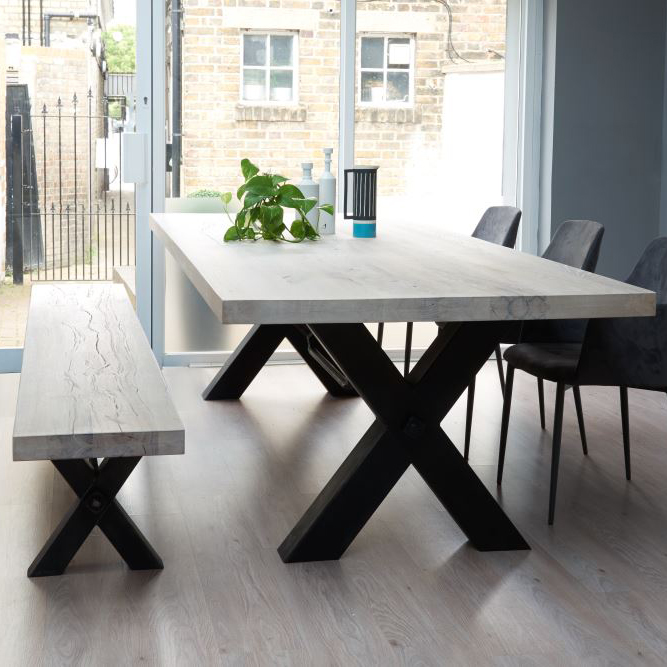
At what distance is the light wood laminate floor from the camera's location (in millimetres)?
2627

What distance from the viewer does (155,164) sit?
5992 millimetres

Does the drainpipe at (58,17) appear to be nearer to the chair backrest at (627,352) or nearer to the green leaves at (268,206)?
the green leaves at (268,206)

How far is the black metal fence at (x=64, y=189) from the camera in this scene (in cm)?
590

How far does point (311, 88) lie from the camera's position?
617 cm

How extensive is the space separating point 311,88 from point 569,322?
2.55 m

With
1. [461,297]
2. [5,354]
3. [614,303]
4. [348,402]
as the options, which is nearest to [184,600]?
[461,297]

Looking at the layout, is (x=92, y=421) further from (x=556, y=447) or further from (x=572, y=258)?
(x=572, y=258)

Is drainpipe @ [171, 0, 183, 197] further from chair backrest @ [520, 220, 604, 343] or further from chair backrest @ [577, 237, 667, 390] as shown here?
chair backrest @ [577, 237, 667, 390]

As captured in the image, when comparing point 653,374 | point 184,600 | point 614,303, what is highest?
point 614,303

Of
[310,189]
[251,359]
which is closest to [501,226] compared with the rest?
[310,189]

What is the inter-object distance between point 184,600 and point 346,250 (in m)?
1.47

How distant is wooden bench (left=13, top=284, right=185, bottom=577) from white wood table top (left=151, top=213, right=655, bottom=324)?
325 millimetres

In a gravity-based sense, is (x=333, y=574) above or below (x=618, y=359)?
below

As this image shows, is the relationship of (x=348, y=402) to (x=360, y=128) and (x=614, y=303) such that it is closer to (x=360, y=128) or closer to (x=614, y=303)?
(x=360, y=128)
